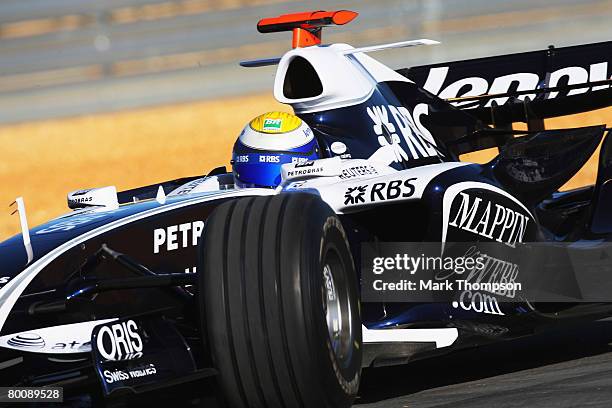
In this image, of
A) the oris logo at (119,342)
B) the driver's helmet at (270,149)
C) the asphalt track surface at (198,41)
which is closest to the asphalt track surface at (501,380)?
the oris logo at (119,342)

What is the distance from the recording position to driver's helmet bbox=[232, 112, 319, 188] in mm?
6488

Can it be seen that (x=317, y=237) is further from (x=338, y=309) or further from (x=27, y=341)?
(x=27, y=341)

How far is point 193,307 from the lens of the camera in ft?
17.7

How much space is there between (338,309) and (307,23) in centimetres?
275

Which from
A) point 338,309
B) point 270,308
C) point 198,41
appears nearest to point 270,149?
point 338,309

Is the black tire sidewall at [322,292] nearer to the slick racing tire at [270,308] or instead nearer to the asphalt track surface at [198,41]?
the slick racing tire at [270,308]

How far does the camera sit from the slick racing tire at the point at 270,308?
4.67 m

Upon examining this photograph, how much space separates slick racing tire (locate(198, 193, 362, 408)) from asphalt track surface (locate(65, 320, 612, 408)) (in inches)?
15.6

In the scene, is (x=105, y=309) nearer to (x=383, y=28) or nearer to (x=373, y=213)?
(x=373, y=213)

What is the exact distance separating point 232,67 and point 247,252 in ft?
40.0

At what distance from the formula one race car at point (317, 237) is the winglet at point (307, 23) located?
0.01 metres

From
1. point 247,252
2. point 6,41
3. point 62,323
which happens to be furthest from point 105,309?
point 6,41

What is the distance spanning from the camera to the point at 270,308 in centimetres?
468

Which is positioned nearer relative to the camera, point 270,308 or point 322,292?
point 270,308
